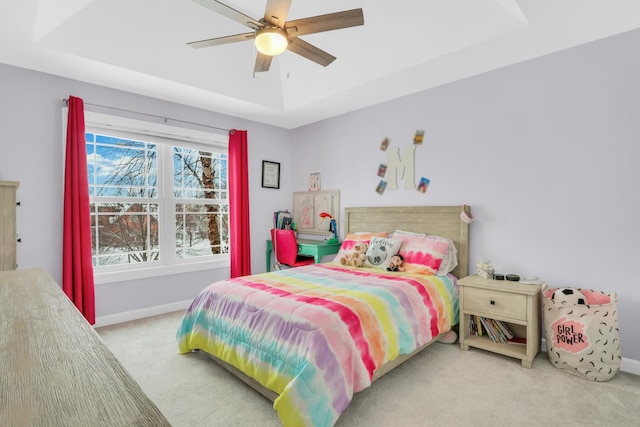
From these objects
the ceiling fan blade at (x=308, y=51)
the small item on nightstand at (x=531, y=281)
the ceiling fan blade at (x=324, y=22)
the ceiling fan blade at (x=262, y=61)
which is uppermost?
the ceiling fan blade at (x=324, y=22)

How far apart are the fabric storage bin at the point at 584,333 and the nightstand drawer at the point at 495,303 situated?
0.20 m

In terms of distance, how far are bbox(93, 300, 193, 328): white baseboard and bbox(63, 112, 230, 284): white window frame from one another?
0.36 meters

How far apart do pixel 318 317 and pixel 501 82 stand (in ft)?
8.73

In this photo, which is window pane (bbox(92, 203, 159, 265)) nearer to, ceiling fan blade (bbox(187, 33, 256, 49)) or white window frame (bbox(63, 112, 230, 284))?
white window frame (bbox(63, 112, 230, 284))

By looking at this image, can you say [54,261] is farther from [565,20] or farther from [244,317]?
[565,20]

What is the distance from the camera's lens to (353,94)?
3617mm

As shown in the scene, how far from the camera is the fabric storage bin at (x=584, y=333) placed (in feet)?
7.50

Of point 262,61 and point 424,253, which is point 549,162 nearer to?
point 424,253

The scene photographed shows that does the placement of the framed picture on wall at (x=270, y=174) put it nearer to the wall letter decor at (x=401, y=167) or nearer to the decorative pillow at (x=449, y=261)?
the wall letter decor at (x=401, y=167)

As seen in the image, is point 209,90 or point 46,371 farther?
point 209,90

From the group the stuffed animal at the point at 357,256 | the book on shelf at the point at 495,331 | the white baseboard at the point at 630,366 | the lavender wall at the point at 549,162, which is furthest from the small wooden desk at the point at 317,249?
the white baseboard at the point at 630,366

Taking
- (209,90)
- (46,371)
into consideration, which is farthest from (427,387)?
(209,90)

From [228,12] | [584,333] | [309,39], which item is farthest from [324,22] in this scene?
[584,333]

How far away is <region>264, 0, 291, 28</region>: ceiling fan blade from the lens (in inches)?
71.2
